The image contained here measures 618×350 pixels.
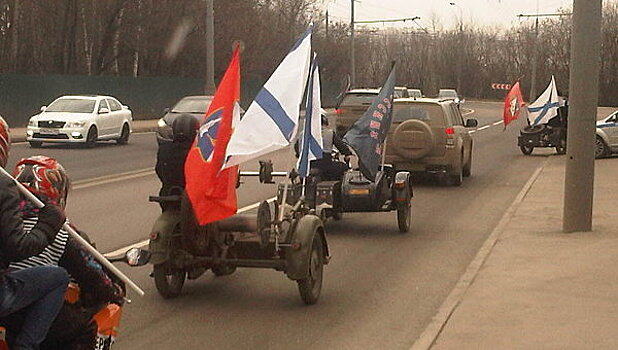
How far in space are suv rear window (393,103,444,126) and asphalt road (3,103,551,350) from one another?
4.87 ft

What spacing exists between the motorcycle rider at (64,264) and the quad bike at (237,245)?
2895 millimetres

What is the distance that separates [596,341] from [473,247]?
15.8 ft

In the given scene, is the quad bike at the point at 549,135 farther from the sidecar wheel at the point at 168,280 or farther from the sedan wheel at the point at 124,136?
the sidecar wheel at the point at 168,280

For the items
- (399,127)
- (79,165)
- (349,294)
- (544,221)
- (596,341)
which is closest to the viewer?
(596,341)

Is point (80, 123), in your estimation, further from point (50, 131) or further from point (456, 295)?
point (456, 295)

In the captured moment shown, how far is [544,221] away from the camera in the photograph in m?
13.6

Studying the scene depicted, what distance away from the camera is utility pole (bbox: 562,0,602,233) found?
12141mm

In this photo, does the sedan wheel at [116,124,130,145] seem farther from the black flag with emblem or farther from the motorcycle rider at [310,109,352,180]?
the black flag with emblem

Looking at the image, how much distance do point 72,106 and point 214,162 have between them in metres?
23.1

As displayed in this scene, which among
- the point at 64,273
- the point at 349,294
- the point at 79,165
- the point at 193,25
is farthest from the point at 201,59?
the point at 64,273

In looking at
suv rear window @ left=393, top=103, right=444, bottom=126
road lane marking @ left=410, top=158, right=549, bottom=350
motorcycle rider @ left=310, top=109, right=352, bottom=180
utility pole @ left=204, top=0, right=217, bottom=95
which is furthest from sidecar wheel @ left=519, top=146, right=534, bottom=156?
motorcycle rider @ left=310, top=109, right=352, bottom=180

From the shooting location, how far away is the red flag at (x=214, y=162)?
7.44 metres

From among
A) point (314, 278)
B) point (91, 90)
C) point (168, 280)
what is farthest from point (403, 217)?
point (91, 90)

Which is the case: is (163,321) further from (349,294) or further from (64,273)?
(64,273)
